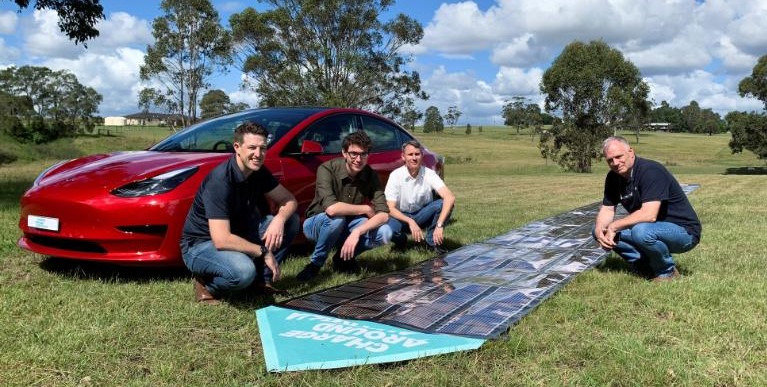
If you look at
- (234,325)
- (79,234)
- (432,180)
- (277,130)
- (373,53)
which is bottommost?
(234,325)

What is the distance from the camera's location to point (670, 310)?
11.5 ft

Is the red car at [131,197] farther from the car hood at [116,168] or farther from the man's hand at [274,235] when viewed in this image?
the man's hand at [274,235]

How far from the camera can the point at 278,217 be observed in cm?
380

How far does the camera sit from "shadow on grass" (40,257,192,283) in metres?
4.19

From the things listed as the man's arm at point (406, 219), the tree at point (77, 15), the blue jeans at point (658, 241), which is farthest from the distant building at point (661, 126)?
the man's arm at point (406, 219)

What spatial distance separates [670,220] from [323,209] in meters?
2.57

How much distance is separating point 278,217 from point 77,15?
29.8ft

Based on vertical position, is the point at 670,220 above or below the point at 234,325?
above

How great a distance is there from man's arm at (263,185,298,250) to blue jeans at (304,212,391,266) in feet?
1.60

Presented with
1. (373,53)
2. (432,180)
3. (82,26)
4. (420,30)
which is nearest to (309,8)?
(373,53)

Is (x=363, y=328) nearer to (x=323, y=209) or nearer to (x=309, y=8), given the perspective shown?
(x=323, y=209)

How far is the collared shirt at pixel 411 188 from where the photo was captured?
16.9 ft

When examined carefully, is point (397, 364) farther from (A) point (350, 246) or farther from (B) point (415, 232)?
(B) point (415, 232)

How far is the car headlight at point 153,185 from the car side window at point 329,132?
107 centimetres
